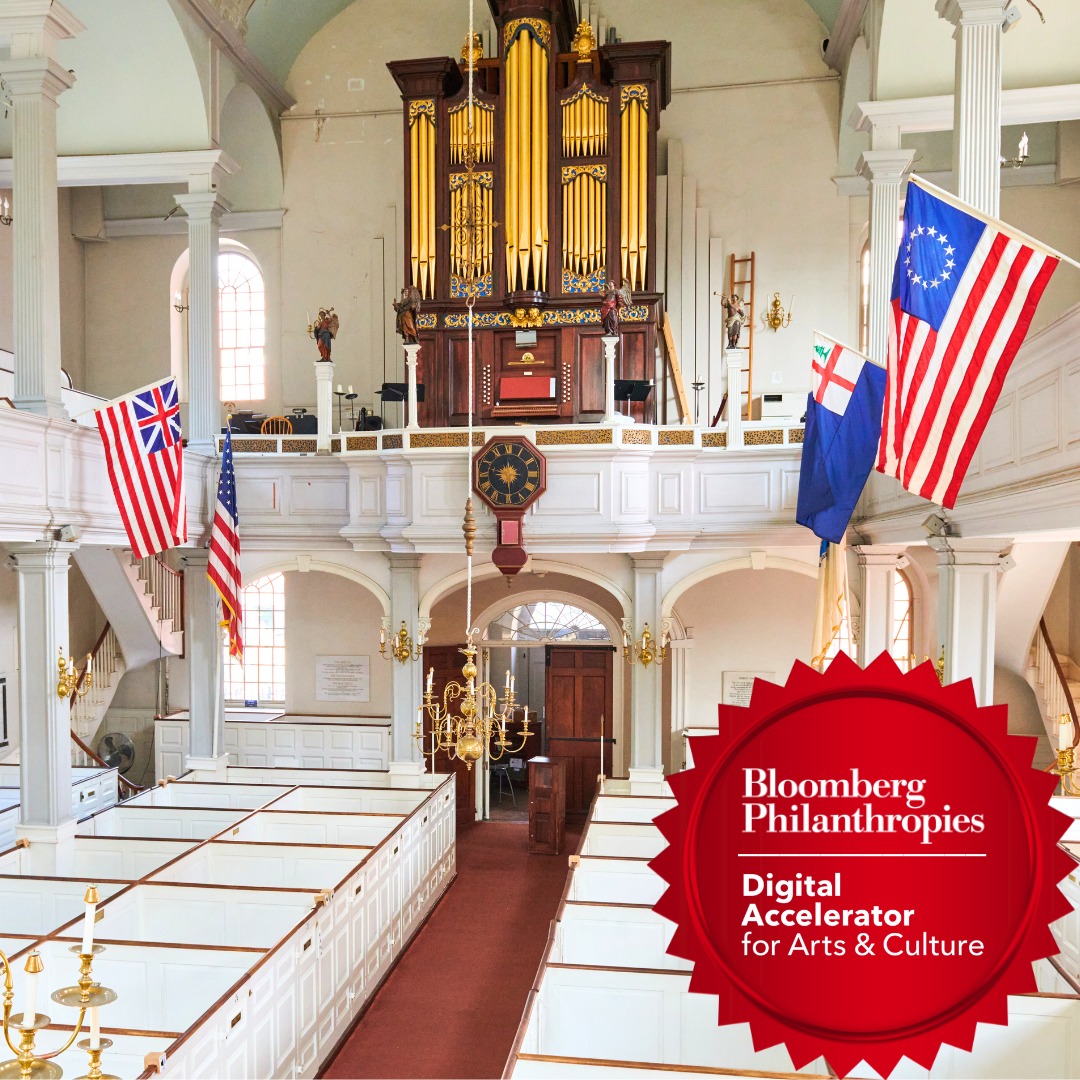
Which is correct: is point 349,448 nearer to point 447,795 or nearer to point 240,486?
point 240,486

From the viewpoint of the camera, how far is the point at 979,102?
8008 millimetres

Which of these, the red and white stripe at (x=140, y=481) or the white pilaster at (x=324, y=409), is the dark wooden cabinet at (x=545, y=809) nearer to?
the white pilaster at (x=324, y=409)

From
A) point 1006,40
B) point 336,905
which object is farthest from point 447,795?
point 1006,40

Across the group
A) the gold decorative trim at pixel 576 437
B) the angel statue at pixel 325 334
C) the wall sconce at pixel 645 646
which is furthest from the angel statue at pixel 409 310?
the wall sconce at pixel 645 646

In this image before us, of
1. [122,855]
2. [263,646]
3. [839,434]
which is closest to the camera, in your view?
[839,434]

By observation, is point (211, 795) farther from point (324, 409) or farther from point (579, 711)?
point (579, 711)

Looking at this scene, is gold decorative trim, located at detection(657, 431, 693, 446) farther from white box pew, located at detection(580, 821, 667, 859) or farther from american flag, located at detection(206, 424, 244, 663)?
american flag, located at detection(206, 424, 244, 663)

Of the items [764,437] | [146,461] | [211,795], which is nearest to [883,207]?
[764,437]

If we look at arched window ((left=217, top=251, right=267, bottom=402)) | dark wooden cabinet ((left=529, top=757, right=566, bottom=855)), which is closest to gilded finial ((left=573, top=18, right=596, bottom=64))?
arched window ((left=217, top=251, right=267, bottom=402))

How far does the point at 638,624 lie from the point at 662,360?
4533 millimetres

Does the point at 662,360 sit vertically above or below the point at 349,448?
above

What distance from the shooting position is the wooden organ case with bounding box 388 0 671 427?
45.8ft

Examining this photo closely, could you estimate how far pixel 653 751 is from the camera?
544 inches

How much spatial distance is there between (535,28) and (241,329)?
7.39m
